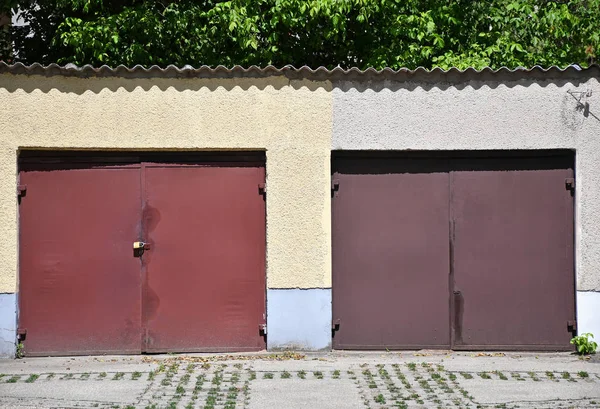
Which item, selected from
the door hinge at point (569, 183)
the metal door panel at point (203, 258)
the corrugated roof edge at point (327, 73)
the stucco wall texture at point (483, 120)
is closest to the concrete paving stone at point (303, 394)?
the metal door panel at point (203, 258)

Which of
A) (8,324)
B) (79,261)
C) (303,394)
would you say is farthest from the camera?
(79,261)

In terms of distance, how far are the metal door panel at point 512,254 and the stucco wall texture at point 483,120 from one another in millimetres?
212

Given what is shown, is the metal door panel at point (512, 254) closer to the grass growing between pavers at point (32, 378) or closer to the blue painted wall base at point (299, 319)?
the blue painted wall base at point (299, 319)

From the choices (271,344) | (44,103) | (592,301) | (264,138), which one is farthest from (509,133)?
(44,103)

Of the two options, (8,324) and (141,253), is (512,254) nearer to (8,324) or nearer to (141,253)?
(141,253)

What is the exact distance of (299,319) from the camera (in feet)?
30.5

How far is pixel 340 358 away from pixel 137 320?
6.67 ft

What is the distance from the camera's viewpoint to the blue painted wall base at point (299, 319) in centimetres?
928

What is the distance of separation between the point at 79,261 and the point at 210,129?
72.1 inches

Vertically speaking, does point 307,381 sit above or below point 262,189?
below

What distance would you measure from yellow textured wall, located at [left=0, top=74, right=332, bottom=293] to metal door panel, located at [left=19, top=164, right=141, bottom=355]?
9.3 inches

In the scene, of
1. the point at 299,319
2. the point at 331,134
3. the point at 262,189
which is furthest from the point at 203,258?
the point at 331,134

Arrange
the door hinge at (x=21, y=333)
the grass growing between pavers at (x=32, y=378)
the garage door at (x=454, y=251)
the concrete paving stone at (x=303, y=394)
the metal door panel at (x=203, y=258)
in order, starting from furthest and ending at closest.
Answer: the garage door at (x=454, y=251) < the metal door panel at (x=203, y=258) < the door hinge at (x=21, y=333) < the grass growing between pavers at (x=32, y=378) < the concrete paving stone at (x=303, y=394)

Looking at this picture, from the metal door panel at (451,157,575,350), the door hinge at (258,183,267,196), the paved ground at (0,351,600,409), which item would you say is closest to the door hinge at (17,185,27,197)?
the paved ground at (0,351,600,409)
